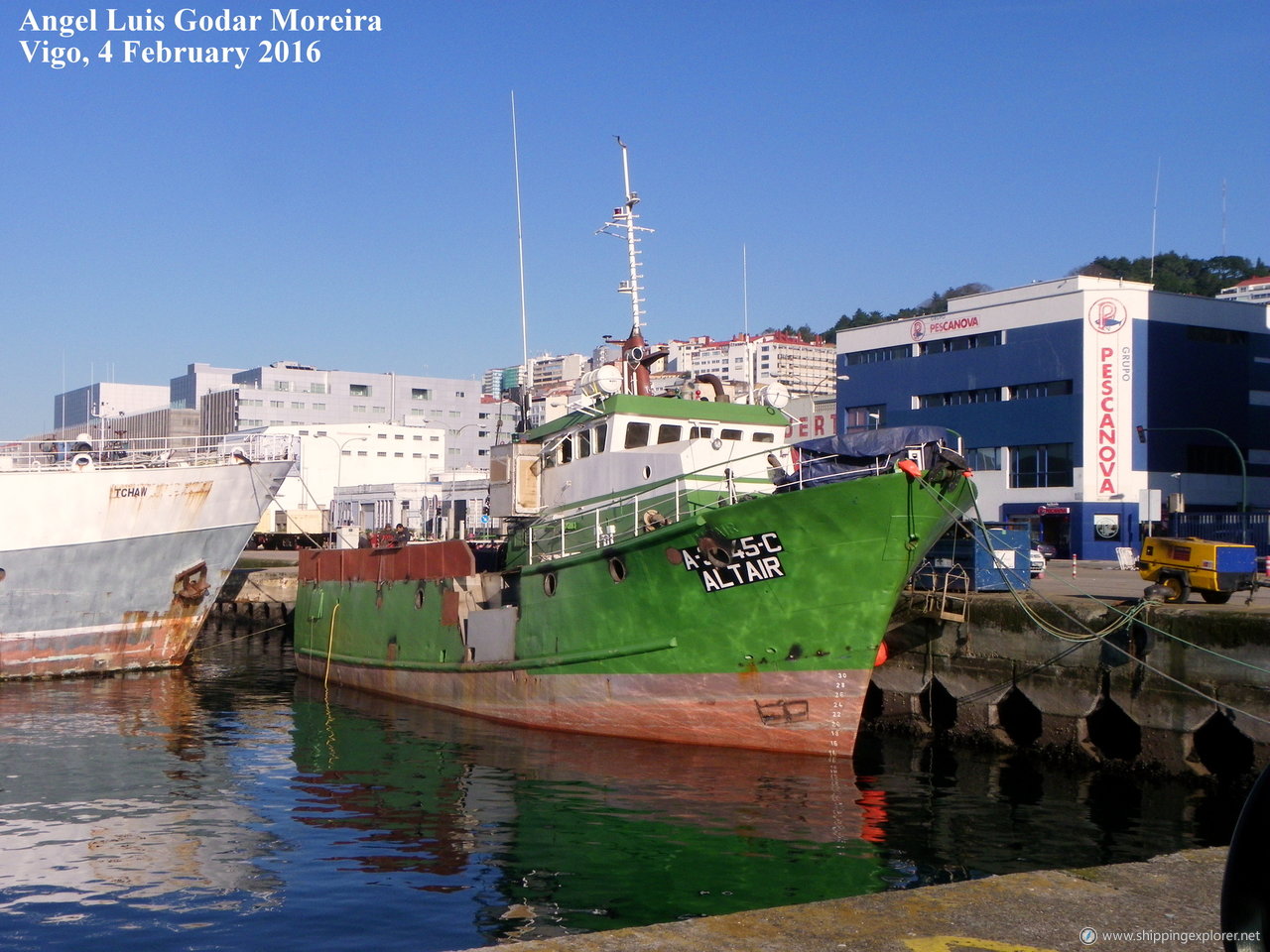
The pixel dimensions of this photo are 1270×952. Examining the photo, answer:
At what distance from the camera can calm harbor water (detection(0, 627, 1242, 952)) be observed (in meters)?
8.99

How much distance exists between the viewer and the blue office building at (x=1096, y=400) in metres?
41.7

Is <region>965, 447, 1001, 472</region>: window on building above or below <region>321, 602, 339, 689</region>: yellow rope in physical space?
above

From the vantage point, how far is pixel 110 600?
23.8 m

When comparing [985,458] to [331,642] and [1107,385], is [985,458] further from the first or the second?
[331,642]

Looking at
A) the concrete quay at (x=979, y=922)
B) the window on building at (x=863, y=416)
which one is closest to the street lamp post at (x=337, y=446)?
the window on building at (x=863, y=416)

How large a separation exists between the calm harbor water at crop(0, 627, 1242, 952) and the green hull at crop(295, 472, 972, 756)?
1.86 ft

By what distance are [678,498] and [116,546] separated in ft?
46.5

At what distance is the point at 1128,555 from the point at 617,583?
22683mm

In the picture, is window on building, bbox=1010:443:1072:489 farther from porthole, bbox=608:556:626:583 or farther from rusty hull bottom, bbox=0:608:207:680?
rusty hull bottom, bbox=0:608:207:680

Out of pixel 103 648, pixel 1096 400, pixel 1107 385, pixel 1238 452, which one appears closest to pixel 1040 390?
pixel 1096 400

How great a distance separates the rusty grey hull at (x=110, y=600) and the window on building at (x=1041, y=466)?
30.8 meters

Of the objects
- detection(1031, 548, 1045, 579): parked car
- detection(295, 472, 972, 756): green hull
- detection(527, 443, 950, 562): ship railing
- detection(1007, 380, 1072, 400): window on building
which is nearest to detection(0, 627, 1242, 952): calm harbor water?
detection(295, 472, 972, 756): green hull

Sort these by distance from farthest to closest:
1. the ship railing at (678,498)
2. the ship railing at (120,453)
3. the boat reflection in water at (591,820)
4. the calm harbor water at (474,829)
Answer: the ship railing at (120,453) < the ship railing at (678,498) < the boat reflection in water at (591,820) < the calm harbor water at (474,829)

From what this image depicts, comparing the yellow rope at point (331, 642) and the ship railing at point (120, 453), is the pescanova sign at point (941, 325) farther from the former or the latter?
the yellow rope at point (331, 642)
